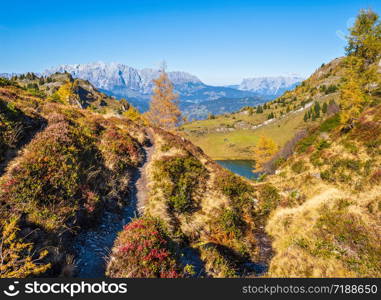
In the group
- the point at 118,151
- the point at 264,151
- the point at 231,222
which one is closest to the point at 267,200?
the point at 231,222

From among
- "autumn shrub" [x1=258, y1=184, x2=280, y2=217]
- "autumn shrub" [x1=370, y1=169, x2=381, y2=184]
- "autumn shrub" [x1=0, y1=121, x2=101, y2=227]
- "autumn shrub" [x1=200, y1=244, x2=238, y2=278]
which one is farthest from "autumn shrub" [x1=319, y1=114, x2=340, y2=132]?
"autumn shrub" [x1=0, y1=121, x2=101, y2=227]

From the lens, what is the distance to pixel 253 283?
282 inches

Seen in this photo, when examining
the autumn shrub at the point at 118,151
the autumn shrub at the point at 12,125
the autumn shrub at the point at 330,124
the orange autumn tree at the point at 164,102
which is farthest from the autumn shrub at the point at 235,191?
the autumn shrub at the point at 330,124

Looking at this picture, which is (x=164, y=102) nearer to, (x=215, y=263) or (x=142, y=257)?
(x=215, y=263)

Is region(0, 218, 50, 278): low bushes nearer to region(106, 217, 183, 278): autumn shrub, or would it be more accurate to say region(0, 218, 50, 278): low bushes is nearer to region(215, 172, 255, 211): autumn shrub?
region(106, 217, 183, 278): autumn shrub

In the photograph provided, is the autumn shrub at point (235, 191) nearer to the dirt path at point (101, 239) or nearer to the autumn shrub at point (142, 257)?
the dirt path at point (101, 239)

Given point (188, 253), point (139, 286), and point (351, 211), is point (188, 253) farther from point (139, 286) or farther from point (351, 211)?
point (351, 211)

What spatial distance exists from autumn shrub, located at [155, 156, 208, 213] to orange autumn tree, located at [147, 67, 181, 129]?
112 feet

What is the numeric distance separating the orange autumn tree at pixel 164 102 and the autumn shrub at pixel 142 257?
157 feet

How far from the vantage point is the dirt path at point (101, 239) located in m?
8.81

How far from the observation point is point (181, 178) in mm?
19938

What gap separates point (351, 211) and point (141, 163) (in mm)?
20492

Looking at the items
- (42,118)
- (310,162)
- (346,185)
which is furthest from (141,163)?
(310,162)

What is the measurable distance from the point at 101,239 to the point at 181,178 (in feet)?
32.8
